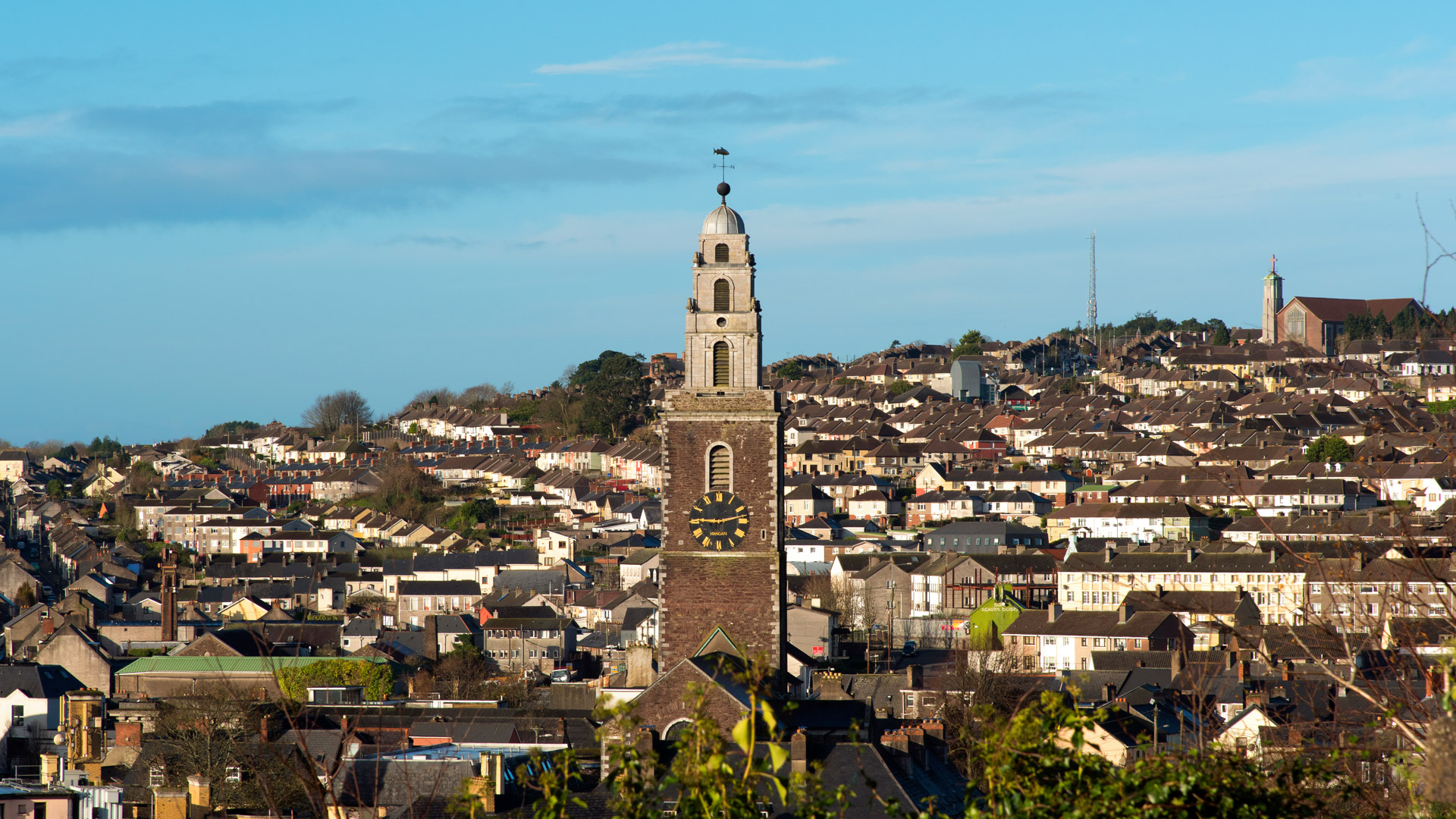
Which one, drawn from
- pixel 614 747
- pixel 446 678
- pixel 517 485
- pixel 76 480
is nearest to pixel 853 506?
pixel 517 485

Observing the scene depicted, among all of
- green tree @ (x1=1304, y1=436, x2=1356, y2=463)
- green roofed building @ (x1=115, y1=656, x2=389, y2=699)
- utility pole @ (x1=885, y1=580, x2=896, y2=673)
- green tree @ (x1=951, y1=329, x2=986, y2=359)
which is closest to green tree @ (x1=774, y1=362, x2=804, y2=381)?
green tree @ (x1=951, y1=329, x2=986, y2=359)

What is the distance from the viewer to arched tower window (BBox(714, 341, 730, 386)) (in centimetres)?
3045

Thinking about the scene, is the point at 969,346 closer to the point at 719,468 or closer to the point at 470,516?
the point at 470,516

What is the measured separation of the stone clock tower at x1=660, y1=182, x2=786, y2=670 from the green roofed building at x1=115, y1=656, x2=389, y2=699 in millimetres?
24902

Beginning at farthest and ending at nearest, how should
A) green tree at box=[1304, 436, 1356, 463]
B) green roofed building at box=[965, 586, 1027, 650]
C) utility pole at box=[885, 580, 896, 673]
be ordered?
green tree at box=[1304, 436, 1356, 463], green roofed building at box=[965, 586, 1027, 650], utility pole at box=[885, 580, 896, 673]

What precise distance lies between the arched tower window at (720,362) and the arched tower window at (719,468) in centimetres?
108

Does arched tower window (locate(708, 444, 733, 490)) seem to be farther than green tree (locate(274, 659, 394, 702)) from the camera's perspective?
No

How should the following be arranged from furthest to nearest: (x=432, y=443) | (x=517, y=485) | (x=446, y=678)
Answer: (x=432, y=443), (x=517, y=485), (x=446, y=678)

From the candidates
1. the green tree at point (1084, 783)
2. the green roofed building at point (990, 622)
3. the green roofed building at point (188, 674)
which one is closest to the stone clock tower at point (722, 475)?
the green tree at point (1084, 783)

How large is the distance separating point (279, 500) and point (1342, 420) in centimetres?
6543

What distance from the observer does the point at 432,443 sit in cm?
14975

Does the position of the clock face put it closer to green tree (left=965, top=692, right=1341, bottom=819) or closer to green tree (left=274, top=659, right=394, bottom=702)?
green tree (left=965, top=692, right=1341, bottom=819)

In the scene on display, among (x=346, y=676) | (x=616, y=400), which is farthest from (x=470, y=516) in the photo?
(x=346, y=676)

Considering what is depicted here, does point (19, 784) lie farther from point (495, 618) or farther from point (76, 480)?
point (76, 480)
